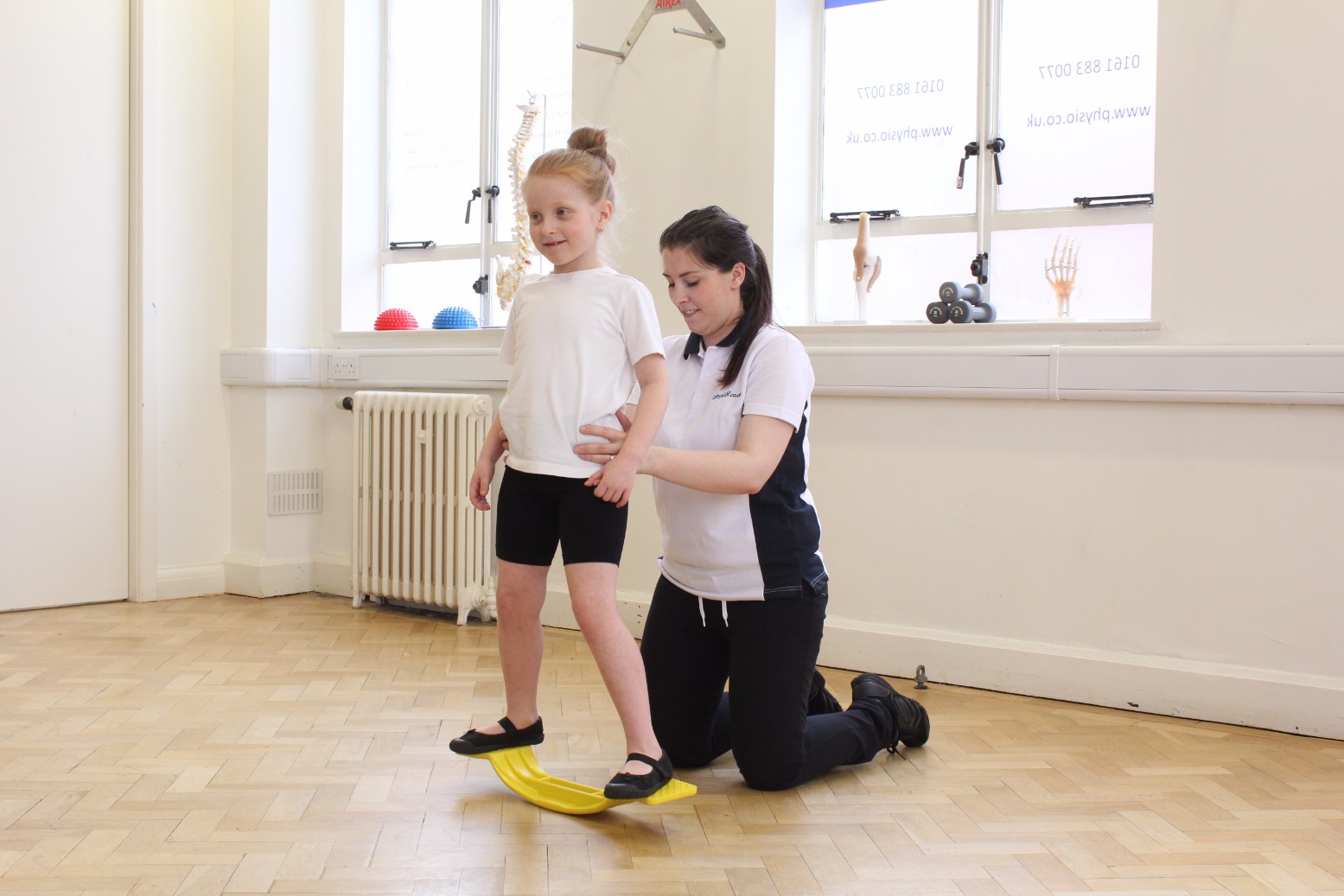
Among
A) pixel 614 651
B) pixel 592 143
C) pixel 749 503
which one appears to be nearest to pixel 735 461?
pixel 749 503

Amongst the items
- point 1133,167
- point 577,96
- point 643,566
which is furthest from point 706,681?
point 577,96

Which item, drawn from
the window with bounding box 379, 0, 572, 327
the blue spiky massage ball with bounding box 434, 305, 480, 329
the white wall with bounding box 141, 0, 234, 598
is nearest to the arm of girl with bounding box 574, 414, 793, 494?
the blue spiky massage ball with bounding box 434, 305, 480, 329

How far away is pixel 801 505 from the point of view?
2.16m

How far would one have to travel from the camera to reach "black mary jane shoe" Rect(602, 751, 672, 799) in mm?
1879

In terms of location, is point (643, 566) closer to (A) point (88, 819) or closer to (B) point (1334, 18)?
(A) point (88, 819)

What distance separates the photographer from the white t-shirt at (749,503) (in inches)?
82.0

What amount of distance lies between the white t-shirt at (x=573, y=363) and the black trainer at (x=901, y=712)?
0.85 meters

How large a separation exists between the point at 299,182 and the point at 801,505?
110 inches

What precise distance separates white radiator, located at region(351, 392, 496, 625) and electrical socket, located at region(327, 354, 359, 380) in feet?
0.74

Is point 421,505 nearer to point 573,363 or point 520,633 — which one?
point 520,633

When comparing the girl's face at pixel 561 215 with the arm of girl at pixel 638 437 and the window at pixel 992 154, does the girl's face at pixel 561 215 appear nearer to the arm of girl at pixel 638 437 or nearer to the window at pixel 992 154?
the arm of girl at pixel 638 437

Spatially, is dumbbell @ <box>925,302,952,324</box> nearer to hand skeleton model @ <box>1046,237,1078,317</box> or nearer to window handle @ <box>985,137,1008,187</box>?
hand skeleton model @ <box>1046,237,1078,317</box>

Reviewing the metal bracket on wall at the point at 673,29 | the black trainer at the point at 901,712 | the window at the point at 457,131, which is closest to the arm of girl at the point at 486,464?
the black trainer at the point at 901,712

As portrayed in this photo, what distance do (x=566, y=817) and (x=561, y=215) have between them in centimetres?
102
